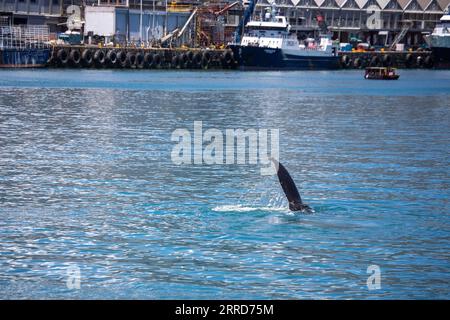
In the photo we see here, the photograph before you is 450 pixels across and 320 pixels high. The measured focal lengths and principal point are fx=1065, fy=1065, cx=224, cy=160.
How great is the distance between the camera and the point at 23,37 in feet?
334

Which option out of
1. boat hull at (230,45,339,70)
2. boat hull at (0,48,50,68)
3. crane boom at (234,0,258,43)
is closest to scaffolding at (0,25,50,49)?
boat hull at (0,48,50,68)

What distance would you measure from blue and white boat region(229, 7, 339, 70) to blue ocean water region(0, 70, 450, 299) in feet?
216

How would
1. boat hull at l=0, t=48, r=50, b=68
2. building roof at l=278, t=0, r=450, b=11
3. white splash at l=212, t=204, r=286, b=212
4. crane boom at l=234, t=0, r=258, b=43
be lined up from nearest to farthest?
white splash at l=212, t=204, r=286, b=212, boat hull at l=0, t=48, r=50, b=68, crane boom at l=234, t=0, r=258, b=43, building roof at l=278, t=0, r=450, b=11

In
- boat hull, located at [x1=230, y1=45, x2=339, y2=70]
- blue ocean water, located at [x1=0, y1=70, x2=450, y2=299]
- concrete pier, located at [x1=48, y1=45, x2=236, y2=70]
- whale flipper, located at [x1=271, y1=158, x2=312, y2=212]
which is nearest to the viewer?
blue ocean water, located at [x1=0, y1=70, x2=450, y2=299]

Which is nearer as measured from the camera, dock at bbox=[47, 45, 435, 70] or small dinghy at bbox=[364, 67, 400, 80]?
small dinghy at bbox=[364, 67, 400, 80]

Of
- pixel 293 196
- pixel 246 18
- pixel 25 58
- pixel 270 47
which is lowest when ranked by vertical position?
pixel 25 58

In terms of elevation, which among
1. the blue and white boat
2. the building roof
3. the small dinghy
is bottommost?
the small dinghy

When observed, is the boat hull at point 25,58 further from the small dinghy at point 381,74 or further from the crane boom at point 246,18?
the small dinghy at point 381,74

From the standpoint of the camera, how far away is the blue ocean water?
1517 cm

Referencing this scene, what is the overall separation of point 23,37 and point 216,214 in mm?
84942

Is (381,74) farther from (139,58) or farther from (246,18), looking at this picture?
(139,58)

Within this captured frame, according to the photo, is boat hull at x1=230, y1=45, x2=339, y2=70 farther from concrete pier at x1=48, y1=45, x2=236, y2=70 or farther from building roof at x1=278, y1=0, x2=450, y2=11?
building roof at x1=278, y1=0, x2=450, y2=11

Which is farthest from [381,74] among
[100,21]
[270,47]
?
[100,21]
